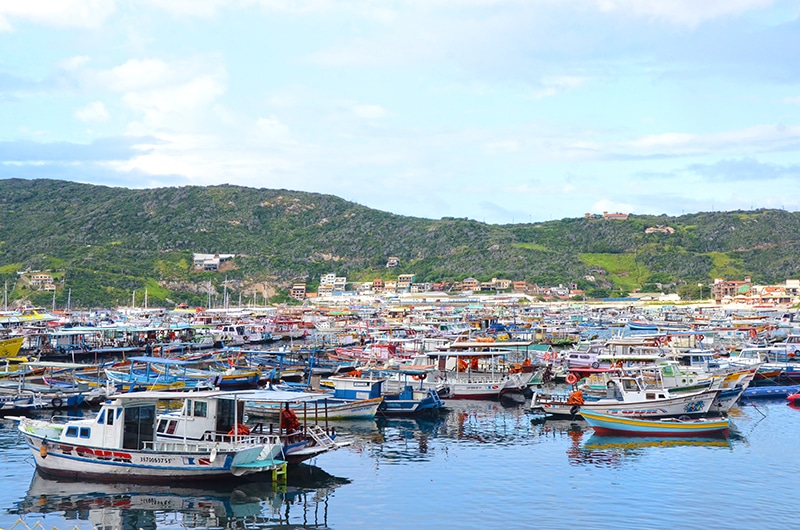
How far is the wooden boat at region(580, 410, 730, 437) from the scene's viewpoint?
4044 centimetres

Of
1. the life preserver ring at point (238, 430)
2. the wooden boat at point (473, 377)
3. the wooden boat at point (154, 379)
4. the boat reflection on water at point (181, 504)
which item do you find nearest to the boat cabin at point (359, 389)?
the wooden boat at point (473, 377)

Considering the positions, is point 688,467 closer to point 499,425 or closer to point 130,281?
point 499,425

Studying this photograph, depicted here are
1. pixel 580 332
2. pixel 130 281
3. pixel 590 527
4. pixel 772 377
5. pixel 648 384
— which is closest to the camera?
pixel 590 527

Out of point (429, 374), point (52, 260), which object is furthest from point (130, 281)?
point (429, 374)

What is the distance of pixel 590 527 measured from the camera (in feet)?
87.1

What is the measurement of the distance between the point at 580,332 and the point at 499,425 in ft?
218

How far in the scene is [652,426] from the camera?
4041 cm

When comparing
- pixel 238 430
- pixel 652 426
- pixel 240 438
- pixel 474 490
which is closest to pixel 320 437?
pixel 238 430

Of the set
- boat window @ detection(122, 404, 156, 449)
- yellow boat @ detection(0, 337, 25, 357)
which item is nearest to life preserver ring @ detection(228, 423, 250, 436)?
boat window @ detection(122, 404, 156, 449)

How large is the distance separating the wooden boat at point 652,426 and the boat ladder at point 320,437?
44.7ft

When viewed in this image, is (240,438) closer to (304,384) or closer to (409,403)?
(409,403)

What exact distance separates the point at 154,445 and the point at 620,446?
19998 mm

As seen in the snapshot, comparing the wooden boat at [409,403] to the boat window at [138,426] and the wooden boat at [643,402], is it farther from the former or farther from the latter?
the boat window at [138,426]

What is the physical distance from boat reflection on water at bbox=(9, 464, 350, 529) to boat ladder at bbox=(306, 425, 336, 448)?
1.44m
